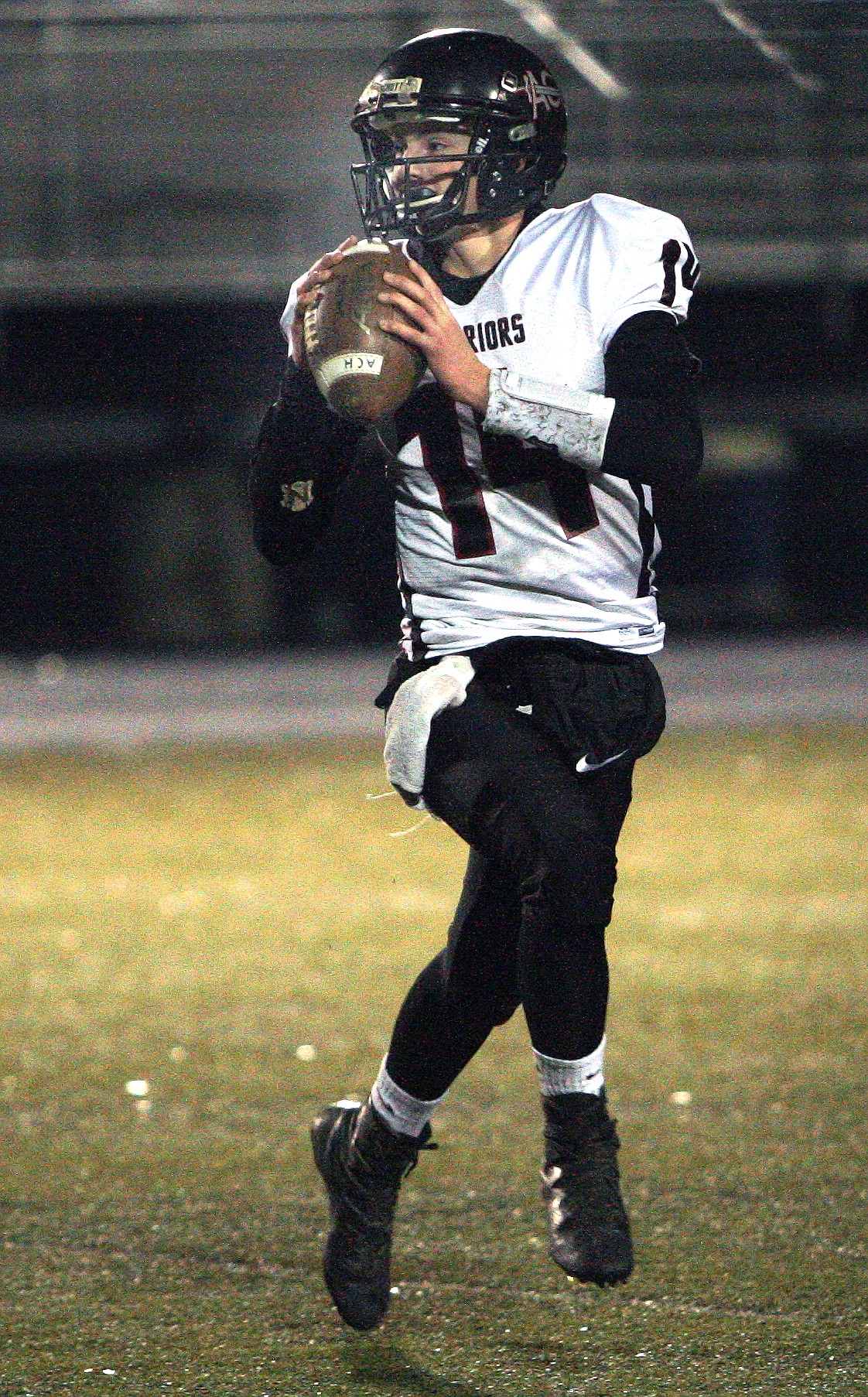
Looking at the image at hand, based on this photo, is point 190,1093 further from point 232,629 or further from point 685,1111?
point 232,629

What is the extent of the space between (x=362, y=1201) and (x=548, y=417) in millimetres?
1125

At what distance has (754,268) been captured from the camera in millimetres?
11406

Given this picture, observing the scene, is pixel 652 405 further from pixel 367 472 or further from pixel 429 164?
pixel 367 472

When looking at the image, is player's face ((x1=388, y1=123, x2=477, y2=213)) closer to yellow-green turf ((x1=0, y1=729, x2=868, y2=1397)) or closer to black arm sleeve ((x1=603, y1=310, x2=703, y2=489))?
black arm sleeve ((x1=603, y1=310, x2=703, y2=489))

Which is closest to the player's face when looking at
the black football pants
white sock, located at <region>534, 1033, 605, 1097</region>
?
the black football pants

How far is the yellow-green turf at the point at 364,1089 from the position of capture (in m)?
2.63

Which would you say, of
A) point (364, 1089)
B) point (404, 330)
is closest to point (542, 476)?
point (404, 330)

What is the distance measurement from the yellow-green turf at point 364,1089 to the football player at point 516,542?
0.25 metres

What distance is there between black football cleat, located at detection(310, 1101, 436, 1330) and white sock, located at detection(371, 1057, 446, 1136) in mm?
13

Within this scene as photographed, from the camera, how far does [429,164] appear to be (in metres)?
2.53

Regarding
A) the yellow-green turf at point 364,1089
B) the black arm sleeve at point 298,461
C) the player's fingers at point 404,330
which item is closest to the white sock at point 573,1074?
the yellow-green turf at point 364,1089

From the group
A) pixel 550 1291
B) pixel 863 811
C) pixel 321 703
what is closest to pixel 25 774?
pixel 321 703

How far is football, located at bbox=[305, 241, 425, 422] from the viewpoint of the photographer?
2348 millimetres

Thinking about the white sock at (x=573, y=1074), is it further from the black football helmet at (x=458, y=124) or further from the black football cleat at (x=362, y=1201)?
the black football helmet at (x=458, y=124)
